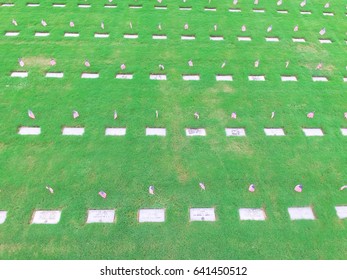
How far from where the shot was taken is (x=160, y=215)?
25.6 feet

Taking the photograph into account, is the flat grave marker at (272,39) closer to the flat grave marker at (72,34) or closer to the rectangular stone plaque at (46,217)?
the flat grave marker at (72,34)

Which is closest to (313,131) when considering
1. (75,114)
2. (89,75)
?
(75,114)

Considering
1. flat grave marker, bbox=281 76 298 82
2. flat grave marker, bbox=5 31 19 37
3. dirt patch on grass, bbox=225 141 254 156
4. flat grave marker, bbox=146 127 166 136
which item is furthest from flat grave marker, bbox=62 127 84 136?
flat grave marker, bbox=281 76 298 82

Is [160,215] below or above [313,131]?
below

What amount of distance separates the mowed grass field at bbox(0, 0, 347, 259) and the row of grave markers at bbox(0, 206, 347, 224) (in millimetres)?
153

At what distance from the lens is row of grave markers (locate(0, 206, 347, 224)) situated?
760 cm

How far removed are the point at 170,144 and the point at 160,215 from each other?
2.62 metres

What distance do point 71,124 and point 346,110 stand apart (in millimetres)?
10805

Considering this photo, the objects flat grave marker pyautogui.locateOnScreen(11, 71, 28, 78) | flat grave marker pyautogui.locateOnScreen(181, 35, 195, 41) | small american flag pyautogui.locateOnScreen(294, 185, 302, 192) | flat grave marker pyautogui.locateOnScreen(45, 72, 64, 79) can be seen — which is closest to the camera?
small american flag pyautogui.locateOnScreen(294, 185, 302, 192)

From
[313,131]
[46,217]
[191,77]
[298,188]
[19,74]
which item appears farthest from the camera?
[191,77]

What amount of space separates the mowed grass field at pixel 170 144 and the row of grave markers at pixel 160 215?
0.15m

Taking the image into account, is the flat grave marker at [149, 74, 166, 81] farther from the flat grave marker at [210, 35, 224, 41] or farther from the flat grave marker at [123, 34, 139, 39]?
the flat grave marker at [210, 35, 224, 41]

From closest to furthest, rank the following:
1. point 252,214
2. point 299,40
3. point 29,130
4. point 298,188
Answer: point 252,214
point 298,188
point 29,130
point 299,40

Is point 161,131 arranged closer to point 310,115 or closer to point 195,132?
point 195,132
